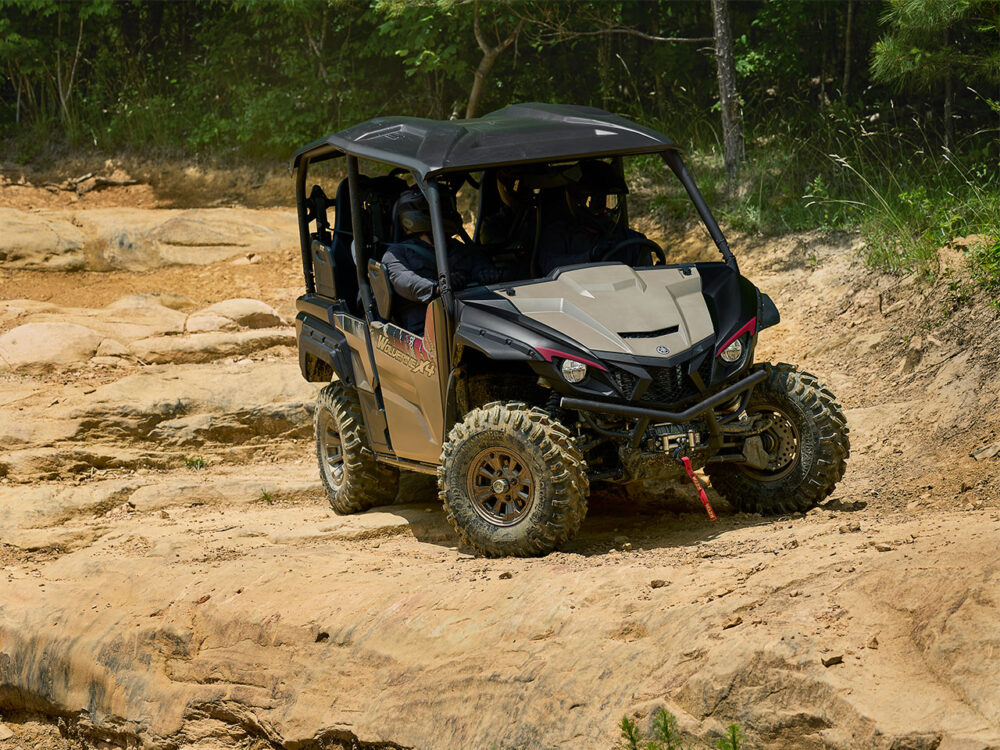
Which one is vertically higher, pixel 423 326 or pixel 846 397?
pixel 423 326

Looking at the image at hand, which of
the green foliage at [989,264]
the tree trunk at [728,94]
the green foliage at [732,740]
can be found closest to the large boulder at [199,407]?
the green foliage at [989,264]

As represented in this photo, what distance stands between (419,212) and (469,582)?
87.4 inches

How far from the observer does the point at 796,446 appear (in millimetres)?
5980

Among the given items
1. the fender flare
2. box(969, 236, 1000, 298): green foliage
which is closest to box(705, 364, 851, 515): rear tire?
the fender flare

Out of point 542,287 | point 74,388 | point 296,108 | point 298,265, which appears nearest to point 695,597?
point 542,287

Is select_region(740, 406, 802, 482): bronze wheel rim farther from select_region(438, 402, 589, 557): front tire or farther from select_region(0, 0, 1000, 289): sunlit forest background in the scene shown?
select_region(0, 0, 1000, 289): sunlit forest background

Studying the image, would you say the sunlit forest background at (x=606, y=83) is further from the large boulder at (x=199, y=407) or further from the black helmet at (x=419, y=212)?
the large boulder at (x=199, y=407)

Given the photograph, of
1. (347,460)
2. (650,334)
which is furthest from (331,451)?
(650,334)

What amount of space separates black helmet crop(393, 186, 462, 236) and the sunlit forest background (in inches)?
148

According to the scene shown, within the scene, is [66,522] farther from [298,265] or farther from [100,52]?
[100,52]

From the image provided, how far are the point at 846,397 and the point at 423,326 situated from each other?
11.5 feet

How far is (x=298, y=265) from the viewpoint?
14.8 meters

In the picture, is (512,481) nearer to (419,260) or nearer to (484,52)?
(419,260)

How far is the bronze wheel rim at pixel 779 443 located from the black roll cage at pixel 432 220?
743 millimetres
